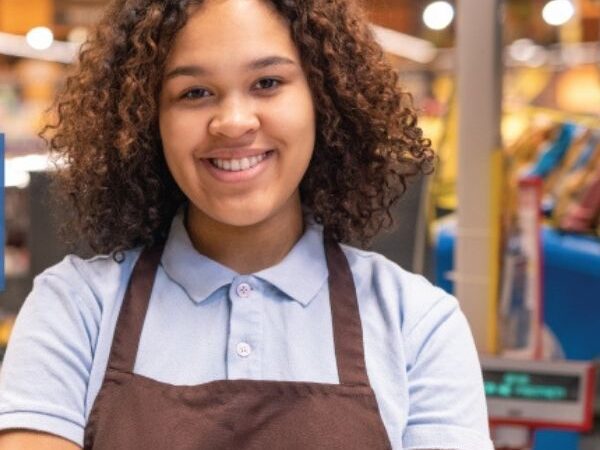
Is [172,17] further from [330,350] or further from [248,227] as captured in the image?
[330,350]

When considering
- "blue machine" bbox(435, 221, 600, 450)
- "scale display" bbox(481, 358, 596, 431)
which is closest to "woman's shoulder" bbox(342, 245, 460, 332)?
"scale display" bbox(481, 358, 596, 431)

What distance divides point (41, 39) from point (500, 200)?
4530 millimetres

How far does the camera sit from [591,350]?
9.62 ft

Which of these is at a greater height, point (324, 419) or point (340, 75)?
point (340, 75)

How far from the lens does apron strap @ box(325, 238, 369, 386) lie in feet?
4.49

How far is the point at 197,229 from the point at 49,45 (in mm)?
5314

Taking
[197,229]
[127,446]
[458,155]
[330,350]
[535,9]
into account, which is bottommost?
[127,446]

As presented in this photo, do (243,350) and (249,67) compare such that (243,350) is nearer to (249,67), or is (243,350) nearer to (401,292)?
(401,292)

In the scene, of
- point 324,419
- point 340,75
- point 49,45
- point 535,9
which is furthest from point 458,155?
point 535,9

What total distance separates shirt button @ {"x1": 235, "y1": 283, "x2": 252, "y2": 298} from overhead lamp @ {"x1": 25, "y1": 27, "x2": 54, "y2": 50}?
4439mm

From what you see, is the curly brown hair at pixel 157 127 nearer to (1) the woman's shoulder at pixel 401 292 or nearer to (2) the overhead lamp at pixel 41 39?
(1) the woman's shoulder at pixel 401 292

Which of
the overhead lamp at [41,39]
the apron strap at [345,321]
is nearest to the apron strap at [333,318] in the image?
the apron strap at [345,321]

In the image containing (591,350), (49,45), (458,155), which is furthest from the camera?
(49,45)

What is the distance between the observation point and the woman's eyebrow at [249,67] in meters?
1.31
